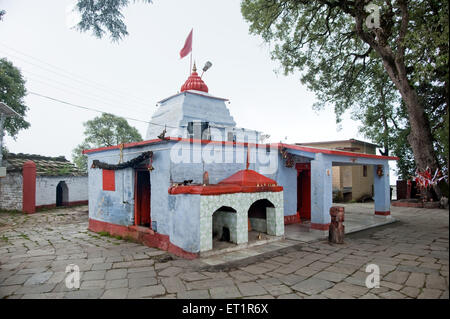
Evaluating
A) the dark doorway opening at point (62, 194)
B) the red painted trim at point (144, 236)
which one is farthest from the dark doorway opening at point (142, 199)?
the dark doorway opening at point (62, 194)

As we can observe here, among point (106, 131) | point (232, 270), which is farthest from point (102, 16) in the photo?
point (106, 131)

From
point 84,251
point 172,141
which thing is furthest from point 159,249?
point 172,141

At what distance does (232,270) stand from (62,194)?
1723 cm

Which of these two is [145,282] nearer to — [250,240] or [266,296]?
[266,296]

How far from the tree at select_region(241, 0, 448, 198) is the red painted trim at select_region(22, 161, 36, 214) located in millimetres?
15005

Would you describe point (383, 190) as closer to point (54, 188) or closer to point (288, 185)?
point (288, 185)

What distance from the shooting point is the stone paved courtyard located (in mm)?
4188

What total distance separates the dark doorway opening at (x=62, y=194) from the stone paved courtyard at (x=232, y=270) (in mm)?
10208

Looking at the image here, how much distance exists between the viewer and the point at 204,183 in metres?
6.93

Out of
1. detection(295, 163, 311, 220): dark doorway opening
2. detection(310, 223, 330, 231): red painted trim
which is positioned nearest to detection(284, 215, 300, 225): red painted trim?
detection(295, 163, 311, 220): dark doorway opening

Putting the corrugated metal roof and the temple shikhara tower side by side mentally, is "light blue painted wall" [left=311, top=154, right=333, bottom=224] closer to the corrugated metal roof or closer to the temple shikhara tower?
the temple shikhara tower

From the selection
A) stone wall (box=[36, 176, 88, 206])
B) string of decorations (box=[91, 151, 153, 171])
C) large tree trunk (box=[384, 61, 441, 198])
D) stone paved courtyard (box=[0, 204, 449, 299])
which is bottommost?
stone paved courtyard (box=[0, 204, 449, 299])

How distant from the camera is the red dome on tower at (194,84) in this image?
11.4m

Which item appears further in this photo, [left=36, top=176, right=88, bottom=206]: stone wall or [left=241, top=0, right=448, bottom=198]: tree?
[left=36, top=176, right=88, bottom=206]: stone wall
